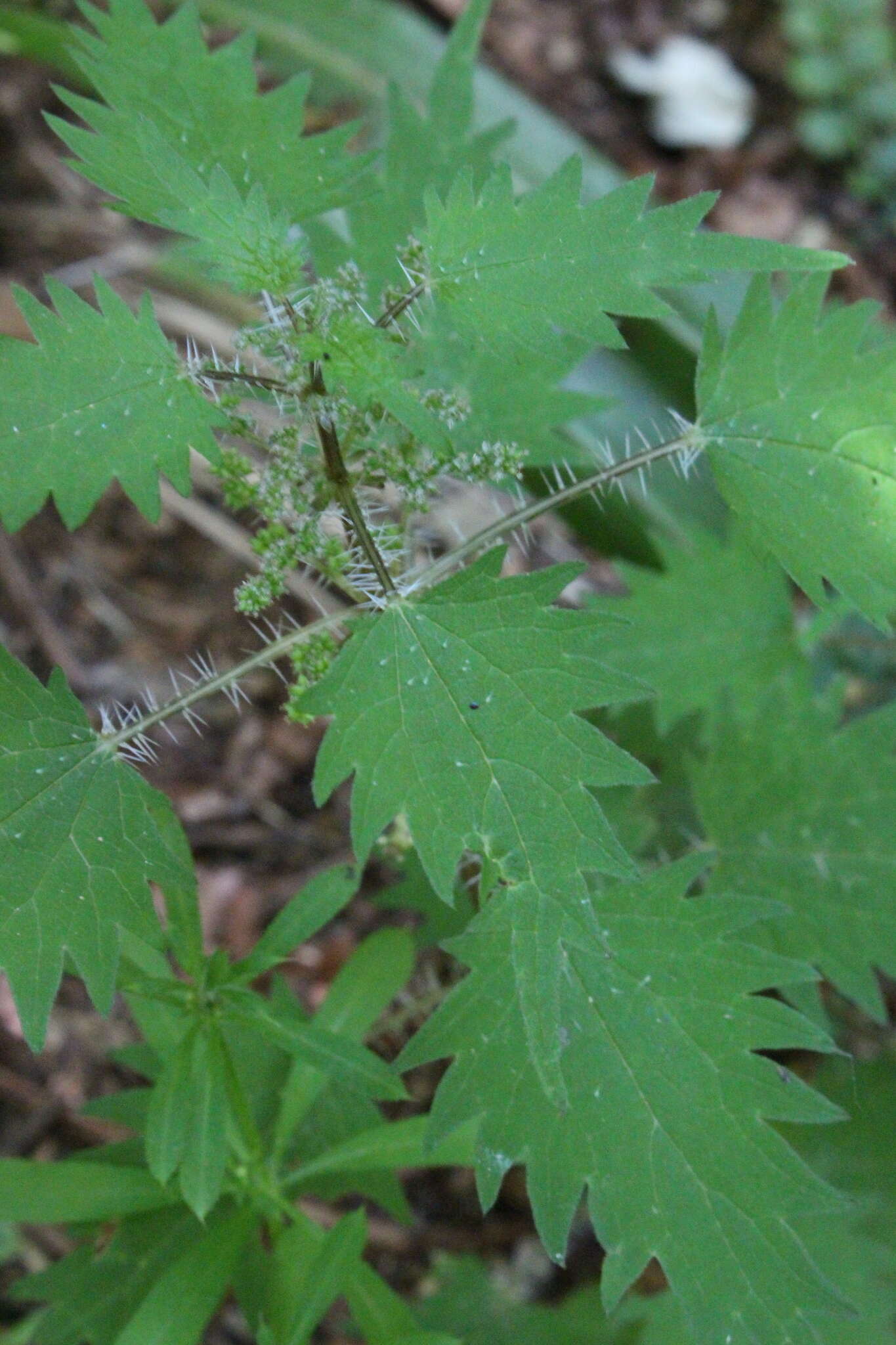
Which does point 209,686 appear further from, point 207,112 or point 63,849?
point 207,112

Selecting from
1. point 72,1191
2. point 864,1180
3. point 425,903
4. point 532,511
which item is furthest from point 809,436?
point 864,1180

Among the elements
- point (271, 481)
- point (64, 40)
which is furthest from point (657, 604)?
point (64, 40)

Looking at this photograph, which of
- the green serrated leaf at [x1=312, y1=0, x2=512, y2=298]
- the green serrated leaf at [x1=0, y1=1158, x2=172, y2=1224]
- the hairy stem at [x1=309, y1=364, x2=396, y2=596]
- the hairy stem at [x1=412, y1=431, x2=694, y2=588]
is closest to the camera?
the hairy stem at [x1=309, y1=364, x2=396, y2=596]

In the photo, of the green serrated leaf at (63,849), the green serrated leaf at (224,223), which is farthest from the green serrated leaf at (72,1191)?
the green serrated leaf at (224,223)

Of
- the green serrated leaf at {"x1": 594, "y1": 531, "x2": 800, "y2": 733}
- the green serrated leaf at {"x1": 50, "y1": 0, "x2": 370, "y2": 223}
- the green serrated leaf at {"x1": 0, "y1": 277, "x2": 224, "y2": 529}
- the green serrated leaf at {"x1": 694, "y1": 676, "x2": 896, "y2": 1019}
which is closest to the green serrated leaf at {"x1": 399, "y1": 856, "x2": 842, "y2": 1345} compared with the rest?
the green serrated leaf at {"x1": 694, "y1": 676, "x2": 896, "y2": 1019}

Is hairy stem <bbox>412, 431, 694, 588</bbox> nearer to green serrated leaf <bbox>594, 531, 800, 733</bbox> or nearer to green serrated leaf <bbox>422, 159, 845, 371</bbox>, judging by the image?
green serrated leaf <bbox>422, 159, 845, 371</bbox>

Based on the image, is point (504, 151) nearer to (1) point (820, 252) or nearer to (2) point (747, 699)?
(2) point (747, 699)

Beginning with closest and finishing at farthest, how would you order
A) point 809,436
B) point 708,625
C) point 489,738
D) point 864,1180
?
point 489,738, point 809,436, point 864,1180, point 708,625
